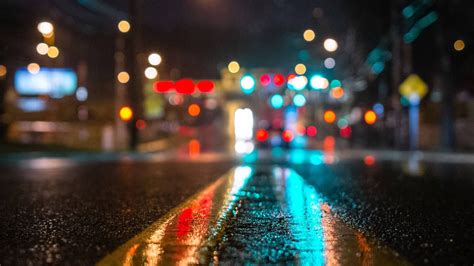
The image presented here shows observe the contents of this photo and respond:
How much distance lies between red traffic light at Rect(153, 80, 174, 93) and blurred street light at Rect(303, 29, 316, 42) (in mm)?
18915

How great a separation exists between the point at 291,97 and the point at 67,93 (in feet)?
67.0

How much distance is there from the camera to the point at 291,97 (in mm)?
41031

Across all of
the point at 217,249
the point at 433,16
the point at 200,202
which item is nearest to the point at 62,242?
the point at 217,249

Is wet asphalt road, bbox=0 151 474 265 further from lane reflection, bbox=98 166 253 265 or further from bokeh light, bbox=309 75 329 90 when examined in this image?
bokeh light, bbox=309 75 329 90

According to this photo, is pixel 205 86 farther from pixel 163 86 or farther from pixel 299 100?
pixel 299 100

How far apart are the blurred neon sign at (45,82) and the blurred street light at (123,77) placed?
370 inches

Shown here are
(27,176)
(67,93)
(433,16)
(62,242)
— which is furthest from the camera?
(67,93)

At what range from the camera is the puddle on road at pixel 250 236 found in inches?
265

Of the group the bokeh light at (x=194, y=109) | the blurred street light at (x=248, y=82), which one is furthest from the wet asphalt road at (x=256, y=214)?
the bokeh light at (x=194, y=109)

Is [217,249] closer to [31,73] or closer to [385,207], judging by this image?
[385,207]

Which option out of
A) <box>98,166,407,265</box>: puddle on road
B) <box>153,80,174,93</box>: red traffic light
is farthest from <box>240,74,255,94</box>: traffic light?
<box>98,166,407,265</box>: puddle on road

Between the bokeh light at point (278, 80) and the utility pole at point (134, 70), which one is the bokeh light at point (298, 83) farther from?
the utility pole at point (134, 70)

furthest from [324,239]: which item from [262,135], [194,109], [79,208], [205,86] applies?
[194,109]

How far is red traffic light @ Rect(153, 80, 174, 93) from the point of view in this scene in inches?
2250
